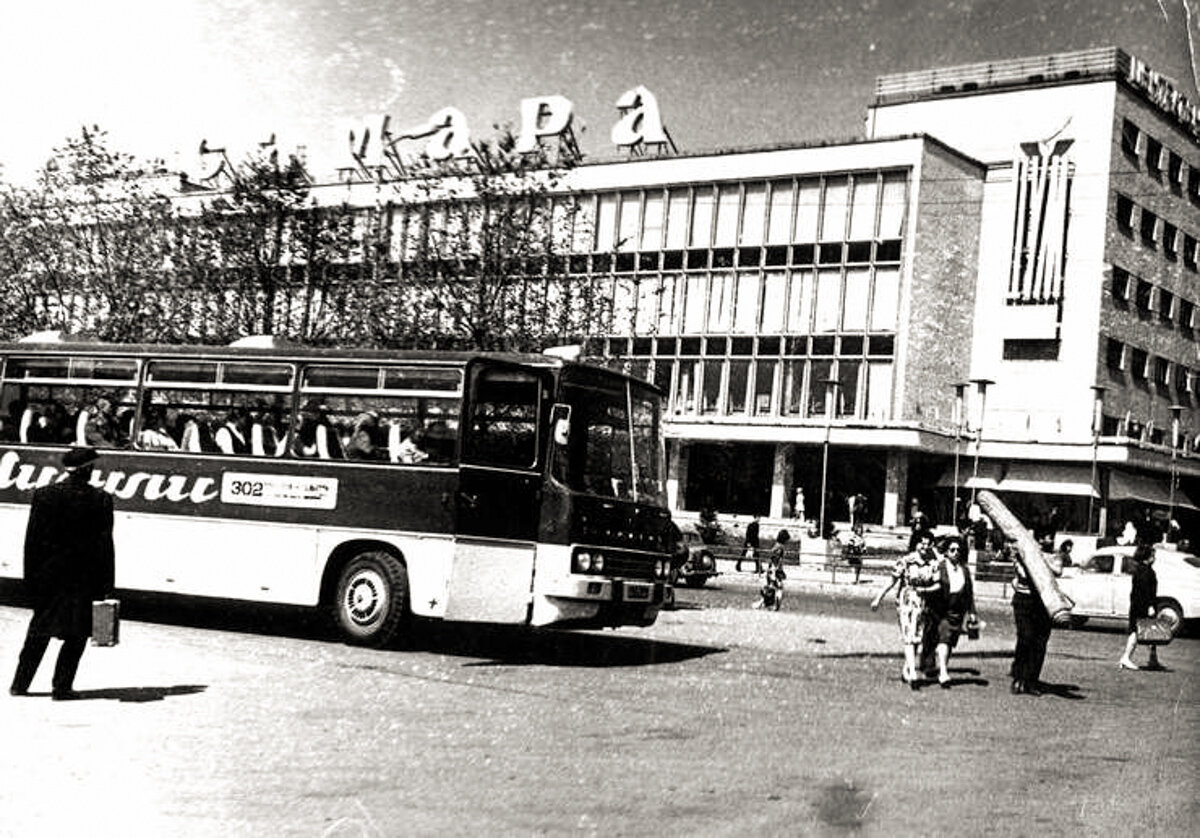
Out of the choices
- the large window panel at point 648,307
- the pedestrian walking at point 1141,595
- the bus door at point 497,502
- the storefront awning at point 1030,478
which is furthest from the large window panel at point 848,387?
the bus door at point 497,502

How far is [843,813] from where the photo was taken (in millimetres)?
7336

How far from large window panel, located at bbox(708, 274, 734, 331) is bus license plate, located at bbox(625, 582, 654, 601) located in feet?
135

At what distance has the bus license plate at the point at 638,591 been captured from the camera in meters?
13.6

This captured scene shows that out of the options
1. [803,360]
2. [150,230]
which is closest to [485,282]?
[150,230]

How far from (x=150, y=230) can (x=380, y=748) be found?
87.8 feet

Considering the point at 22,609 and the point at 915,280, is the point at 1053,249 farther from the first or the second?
the point at 22,609

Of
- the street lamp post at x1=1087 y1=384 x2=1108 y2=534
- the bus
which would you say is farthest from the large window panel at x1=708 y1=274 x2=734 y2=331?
the bus

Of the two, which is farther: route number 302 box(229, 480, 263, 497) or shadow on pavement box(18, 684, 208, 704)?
route number 302 box(229, 480, 263, 497)

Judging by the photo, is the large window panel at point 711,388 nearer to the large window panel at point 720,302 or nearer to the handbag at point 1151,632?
the large window panel at point 720,302

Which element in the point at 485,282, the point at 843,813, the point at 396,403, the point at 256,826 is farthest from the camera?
the point at 485,282

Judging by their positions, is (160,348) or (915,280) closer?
(160,348)

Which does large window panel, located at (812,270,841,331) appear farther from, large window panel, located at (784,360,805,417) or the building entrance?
the building entrance

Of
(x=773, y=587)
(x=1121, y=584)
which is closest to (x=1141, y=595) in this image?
(x=773, y=587)

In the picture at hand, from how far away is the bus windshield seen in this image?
13.5m
